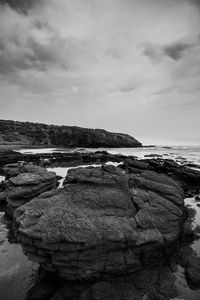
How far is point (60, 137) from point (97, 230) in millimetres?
119547

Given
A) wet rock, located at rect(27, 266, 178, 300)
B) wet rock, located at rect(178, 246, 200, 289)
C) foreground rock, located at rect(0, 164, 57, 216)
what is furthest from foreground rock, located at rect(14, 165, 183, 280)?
foreground rock, located at rect(0, 164, 57, 216)

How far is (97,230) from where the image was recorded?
803 cm

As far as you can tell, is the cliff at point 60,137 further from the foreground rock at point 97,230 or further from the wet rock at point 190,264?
the wet rock at point 190,264

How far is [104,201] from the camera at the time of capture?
9789 mm

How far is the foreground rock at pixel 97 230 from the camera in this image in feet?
25.3

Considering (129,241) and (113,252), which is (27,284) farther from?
(129,241)

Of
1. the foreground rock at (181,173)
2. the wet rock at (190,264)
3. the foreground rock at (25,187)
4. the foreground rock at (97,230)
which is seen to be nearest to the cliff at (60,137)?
the foreground rock at (181,173)

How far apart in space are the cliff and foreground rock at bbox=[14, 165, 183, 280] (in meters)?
104

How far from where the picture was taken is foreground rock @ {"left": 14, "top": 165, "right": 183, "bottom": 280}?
7.72 meters

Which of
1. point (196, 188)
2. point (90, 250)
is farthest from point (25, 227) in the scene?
point (196, 188)

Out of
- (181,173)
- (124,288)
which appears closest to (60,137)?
(181,173)

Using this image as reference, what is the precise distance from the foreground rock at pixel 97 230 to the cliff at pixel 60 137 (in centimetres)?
10447

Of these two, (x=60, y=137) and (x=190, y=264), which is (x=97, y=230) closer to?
(x=190, y=264)

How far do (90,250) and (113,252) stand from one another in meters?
0.99
